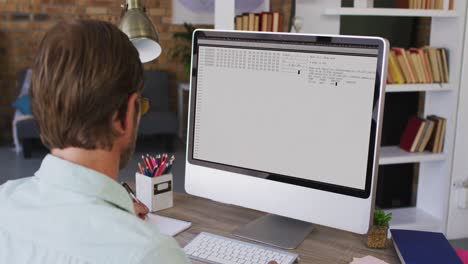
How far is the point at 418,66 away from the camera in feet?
11.0

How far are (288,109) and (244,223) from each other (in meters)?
0.36

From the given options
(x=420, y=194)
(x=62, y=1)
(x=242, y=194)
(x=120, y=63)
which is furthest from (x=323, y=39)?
(x=62, y=1)

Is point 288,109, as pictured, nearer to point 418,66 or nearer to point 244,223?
point 244,223

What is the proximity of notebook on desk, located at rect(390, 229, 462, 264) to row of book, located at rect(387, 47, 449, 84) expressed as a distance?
2.00 meters

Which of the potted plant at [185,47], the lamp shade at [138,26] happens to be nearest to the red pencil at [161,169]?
the lamp shade at [138,26]

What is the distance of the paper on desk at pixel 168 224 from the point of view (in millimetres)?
1510

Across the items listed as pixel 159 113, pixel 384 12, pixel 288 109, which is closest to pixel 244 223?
pixel 288 109

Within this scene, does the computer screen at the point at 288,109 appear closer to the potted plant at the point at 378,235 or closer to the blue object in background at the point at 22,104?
the potted plant at the point at 378,235

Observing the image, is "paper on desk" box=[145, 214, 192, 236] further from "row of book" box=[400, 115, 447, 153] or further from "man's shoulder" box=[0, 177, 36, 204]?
"row of book" box=[400, 115, 447, 153]

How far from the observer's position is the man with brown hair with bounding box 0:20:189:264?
2.65 ft

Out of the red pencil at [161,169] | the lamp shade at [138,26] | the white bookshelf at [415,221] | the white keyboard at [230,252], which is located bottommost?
the white bookshelf at [415,221]

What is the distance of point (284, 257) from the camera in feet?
4.37

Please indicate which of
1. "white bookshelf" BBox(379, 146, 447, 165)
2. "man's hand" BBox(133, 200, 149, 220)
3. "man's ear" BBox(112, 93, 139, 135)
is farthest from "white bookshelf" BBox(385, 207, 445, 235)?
"man's ear" BBox(112, 93, 139, 135)

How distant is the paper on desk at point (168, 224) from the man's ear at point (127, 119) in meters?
0.62
